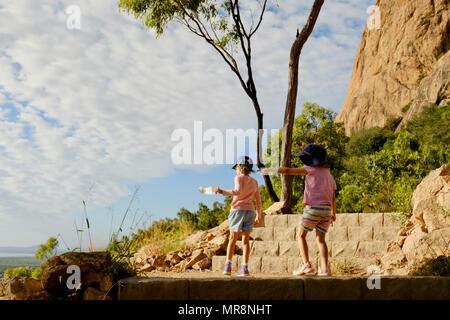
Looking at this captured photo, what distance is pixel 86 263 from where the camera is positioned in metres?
5.86

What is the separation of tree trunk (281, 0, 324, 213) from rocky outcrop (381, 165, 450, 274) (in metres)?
4.46

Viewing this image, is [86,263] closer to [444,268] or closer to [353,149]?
[444,268]

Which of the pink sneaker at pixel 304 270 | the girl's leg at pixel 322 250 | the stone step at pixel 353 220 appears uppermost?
the stone step at pixel 353 220

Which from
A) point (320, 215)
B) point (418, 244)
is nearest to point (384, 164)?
point (418, 244)

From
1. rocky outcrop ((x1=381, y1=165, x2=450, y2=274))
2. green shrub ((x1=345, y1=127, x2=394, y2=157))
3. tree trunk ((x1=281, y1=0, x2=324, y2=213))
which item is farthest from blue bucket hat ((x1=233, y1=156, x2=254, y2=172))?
green shrub ((x1=345, y1=127, x2=394, y2=157))

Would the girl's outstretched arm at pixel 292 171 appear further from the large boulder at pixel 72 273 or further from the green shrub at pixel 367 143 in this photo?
the green shrub at pixel 367 143

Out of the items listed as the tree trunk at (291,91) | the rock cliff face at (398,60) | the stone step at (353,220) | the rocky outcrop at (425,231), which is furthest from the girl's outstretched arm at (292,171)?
the rock cliff face at (398,60)

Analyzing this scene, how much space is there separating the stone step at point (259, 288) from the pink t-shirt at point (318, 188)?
4.53 ft

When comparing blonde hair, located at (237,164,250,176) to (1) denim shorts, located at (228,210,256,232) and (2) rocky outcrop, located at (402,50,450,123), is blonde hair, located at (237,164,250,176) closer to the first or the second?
(1) denim shorts, located at (228,210,256,232)

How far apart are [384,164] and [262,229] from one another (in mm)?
9074

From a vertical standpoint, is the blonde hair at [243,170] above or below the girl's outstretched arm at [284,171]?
above

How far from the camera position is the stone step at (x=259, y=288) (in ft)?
17.7

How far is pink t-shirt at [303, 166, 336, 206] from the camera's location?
22.7ft

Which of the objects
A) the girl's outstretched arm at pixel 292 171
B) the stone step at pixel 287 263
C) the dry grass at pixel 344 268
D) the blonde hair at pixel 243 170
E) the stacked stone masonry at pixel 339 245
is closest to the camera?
the girl's outstretched arm at pixel 292 171
